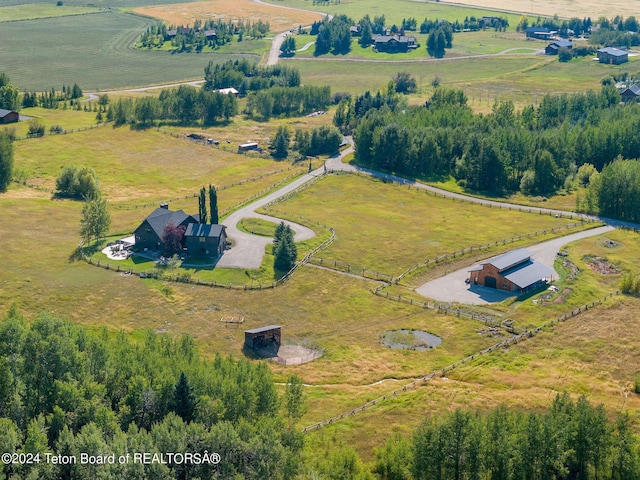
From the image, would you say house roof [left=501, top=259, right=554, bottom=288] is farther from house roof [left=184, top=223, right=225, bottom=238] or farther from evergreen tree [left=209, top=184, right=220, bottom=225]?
evergreen tree [left=209, top=184, right=220, bottom=225]

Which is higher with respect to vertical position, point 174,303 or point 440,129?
point 440,129

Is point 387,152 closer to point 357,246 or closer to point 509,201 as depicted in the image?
point 509,201

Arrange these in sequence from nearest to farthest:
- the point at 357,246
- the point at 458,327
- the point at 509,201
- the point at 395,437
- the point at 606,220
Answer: the point at 395,437
the point at 458,327
the point at 357,246
the point at 606,220
the point at 509,201

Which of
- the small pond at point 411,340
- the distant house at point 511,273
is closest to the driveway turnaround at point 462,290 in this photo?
the distant house at point 511,273

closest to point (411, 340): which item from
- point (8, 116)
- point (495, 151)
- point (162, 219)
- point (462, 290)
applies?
point (462, 290)

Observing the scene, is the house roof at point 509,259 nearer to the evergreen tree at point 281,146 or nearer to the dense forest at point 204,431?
the dense forest at point 204,431

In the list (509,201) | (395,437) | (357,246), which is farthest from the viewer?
(509,201)

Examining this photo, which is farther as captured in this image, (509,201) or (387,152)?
(387,152)

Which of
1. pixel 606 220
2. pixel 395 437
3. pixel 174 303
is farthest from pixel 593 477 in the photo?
pixel 606 220
